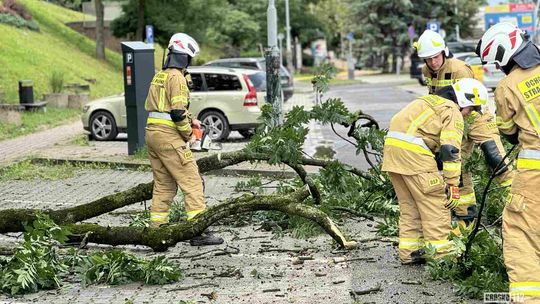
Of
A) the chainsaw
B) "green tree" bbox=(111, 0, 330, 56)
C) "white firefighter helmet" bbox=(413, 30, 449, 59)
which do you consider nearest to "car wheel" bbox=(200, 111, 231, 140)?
the chainsaw

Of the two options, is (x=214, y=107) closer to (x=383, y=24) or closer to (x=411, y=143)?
(x=411, y=143)

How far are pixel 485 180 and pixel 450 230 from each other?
2.08 m

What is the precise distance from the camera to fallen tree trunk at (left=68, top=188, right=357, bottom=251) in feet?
23.9

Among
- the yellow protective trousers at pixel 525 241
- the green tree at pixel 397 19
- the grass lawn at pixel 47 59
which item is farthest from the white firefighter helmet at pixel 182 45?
the green tree at pixel 397 19

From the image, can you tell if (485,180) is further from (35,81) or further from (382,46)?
(382,46)

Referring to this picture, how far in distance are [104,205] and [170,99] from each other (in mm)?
1186

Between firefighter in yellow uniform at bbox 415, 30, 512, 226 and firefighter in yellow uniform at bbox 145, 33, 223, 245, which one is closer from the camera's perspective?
firefighter in yellow uniform at bbox 415, 30, 512, 226

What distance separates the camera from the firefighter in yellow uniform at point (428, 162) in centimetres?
670

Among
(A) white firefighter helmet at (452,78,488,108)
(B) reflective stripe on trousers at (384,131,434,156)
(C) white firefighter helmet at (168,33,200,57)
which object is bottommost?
(B) reflective stripe on trousers at (384,131,434,156)

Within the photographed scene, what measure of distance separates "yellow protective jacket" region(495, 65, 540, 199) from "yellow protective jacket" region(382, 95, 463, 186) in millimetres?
1171

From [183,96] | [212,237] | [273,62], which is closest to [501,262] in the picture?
[212,237]

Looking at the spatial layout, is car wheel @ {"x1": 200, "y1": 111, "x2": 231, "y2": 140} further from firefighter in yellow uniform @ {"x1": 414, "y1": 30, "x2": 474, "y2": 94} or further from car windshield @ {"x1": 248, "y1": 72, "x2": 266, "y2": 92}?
firefighter in yellow uniform @ {"x1": 414, "y1": 30, "x2": 474, "y2": 94}

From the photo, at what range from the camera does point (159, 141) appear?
26.7ft

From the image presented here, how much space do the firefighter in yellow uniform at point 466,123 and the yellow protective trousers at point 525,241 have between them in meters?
2.33
